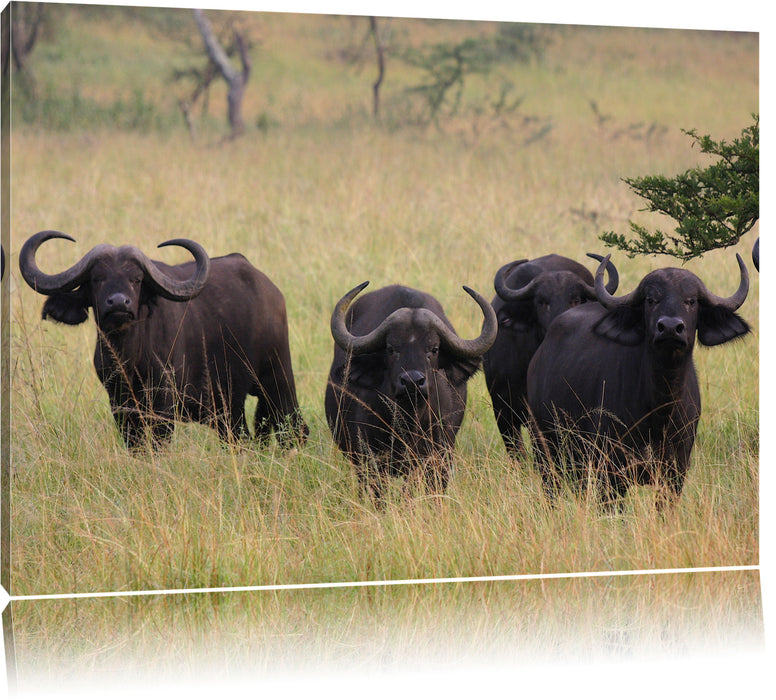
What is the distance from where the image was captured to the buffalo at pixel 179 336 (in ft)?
22.9

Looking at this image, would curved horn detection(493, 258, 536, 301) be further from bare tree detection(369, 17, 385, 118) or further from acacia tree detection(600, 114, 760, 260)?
bare tree detection(369, 17, 385, 118)

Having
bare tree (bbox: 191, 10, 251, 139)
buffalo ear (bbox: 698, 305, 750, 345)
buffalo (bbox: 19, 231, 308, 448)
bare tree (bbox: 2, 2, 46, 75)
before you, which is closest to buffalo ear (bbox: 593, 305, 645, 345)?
buffalo ear (bbox: 698, 305, 750, 345)

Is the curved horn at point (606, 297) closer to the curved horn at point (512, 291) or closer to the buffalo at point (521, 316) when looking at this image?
the buffalo at point (521, 316)

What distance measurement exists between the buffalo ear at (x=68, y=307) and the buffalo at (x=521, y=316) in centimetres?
243

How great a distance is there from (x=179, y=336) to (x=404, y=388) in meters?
1.97

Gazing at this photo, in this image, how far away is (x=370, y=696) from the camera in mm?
4824

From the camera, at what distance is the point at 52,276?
702 centimetres

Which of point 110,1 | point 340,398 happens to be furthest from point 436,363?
point 110,1

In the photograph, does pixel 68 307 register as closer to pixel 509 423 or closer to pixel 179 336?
pixel 179 336

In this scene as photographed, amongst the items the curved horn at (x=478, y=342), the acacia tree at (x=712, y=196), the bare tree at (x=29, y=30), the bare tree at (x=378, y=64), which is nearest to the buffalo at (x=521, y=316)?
the acacia tree at (x=712, y=196)

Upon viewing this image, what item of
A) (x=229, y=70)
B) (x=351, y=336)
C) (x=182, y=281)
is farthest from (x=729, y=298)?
(x=229, y=70)

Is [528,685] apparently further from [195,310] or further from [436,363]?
[195,310]

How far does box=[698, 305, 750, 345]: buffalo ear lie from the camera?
6320mm

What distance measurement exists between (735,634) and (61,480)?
11.6ft
